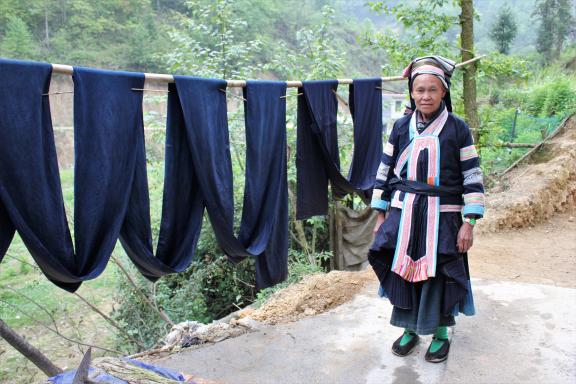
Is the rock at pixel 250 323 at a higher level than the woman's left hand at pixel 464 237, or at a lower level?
lower

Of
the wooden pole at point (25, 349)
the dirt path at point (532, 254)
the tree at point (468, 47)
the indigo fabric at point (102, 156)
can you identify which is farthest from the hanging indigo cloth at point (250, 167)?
the tree at point (468, 47)

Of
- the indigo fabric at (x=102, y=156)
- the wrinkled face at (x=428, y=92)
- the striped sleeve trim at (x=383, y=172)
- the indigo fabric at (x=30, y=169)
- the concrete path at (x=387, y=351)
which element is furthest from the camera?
the striped sleeve trim at (x=383, y=172)

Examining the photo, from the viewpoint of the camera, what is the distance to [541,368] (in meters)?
2.54

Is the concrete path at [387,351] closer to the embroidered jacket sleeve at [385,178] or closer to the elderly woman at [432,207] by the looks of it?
the elderly woman at [432,207]

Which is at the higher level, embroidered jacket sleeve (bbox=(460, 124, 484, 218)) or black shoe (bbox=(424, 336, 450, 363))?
embroidered jacket sleeve (bbox=(460, 124, 484, 218))

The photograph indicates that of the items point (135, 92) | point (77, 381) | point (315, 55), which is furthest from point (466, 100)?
point (77, 381)

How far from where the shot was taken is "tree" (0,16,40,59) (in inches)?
1024

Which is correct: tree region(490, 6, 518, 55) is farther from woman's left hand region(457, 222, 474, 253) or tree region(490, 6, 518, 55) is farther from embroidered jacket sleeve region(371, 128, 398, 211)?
woman's left hand region(457, 222, 474, 253)

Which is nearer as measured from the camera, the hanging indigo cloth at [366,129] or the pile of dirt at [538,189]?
the hanging indigo cloth at [366,129]

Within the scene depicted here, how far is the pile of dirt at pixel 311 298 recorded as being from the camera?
11.5 feet

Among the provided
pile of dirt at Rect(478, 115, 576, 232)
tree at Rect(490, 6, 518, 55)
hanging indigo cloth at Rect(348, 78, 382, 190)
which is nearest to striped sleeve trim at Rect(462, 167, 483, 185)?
hanging indigo cloth at Rect(348, 78, 382, 190)

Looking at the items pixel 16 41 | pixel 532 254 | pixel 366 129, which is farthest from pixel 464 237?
pixel 16 41

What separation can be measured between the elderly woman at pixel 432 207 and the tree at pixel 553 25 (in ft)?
96.8

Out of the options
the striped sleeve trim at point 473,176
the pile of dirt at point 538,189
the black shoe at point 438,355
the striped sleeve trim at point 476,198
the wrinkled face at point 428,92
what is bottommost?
the black shoe at point 438,355
